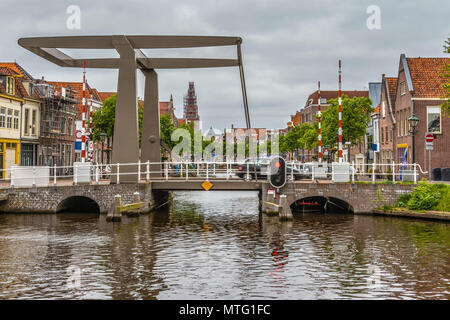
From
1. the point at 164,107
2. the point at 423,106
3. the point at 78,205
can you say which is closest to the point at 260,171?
the point at 78,205

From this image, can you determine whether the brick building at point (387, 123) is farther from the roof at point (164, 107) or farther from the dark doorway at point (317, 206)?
the roof at point (164, 107)

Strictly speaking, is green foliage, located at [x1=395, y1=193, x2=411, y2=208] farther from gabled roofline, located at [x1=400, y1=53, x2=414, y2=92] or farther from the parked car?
gabled roofline, located at [x1=400, y1=53, x2=414, y2=92]

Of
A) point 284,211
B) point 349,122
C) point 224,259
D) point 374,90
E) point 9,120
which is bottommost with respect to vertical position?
point 224,259

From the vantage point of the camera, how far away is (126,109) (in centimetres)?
2123

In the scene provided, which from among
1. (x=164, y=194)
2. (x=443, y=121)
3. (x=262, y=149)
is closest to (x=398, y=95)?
(x=443, y=121)

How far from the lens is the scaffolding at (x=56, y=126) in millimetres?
Answer: 37406

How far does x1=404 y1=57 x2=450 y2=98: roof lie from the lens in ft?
115

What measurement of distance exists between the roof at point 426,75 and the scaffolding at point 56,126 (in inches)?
1021

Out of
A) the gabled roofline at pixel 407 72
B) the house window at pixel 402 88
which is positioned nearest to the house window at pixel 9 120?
the gabled roofline at pixel 407 72

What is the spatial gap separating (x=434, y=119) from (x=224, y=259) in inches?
1070

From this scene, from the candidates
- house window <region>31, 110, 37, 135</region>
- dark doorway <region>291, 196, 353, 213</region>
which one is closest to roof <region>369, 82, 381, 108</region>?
dark doorway <region>291, 196, 353, 213</region>

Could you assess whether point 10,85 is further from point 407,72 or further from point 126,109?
point 407,72

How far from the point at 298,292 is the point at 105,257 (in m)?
5.20
